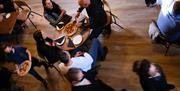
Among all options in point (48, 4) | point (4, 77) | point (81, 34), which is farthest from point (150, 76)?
point (48, 4)

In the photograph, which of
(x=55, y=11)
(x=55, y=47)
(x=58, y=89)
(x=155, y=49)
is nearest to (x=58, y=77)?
(x=58, y=89)

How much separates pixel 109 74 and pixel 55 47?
3.65ft

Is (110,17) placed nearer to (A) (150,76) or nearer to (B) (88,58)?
(B) (88,58)

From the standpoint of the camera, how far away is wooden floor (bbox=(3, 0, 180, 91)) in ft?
16.9

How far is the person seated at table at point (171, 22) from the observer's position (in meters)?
4.49

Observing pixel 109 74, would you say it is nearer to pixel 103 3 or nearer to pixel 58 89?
pixel 58 89

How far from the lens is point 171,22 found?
4.66m

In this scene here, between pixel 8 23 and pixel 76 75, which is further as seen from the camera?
pixel 8 23

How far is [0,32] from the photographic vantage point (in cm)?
591

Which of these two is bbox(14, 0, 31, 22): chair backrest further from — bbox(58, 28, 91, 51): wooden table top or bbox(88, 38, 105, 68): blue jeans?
bbox(88, 38, 105, 68): blue jeans

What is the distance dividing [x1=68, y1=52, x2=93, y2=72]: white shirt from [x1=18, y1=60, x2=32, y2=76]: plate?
0.82 metres

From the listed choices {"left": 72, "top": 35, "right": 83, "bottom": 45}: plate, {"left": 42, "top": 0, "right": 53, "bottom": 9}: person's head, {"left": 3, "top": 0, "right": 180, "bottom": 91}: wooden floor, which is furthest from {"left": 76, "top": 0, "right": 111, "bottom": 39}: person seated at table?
Answer: {"left": 42, "top": 0, "right": 53, "bottom": 9}: person's head

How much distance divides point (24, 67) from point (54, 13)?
1.65m

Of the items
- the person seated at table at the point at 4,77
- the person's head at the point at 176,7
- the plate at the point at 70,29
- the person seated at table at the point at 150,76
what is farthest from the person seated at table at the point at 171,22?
the person seated at table at the point at 4,77
